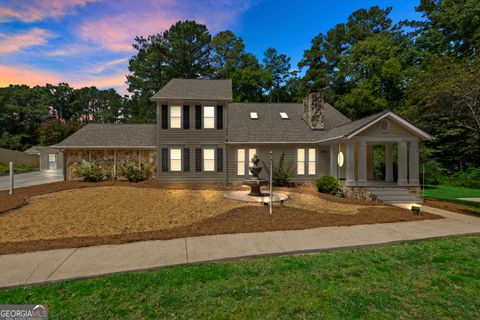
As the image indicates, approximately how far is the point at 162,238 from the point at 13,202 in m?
8.12

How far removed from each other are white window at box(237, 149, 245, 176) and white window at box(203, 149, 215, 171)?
66.6 inches

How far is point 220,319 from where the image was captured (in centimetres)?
301

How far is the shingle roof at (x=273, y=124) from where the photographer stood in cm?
1652

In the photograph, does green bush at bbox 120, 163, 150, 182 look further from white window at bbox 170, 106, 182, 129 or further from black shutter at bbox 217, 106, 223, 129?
black shutter at bbox 217, 106, 223, 129

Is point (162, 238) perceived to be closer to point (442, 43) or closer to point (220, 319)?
point (220, 319)

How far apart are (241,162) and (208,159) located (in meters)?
2.24

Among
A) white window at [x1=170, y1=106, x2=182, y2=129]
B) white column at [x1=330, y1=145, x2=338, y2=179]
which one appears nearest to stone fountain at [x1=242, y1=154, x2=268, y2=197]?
white column at [x1=330, y1=145, x2=338, y2=179]

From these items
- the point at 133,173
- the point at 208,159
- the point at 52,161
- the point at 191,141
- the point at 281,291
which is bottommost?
the point at 281,291

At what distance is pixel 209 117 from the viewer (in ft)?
53.3

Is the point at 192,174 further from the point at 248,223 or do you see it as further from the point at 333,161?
the point at 248,223

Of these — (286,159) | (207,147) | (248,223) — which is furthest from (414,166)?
(207,147)

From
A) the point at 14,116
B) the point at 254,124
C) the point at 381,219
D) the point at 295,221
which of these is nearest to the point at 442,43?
the point at 254,124

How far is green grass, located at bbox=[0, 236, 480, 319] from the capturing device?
3158 millimetres

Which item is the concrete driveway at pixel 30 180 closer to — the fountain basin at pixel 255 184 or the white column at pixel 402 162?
the fountain basin at pixel 255 184
